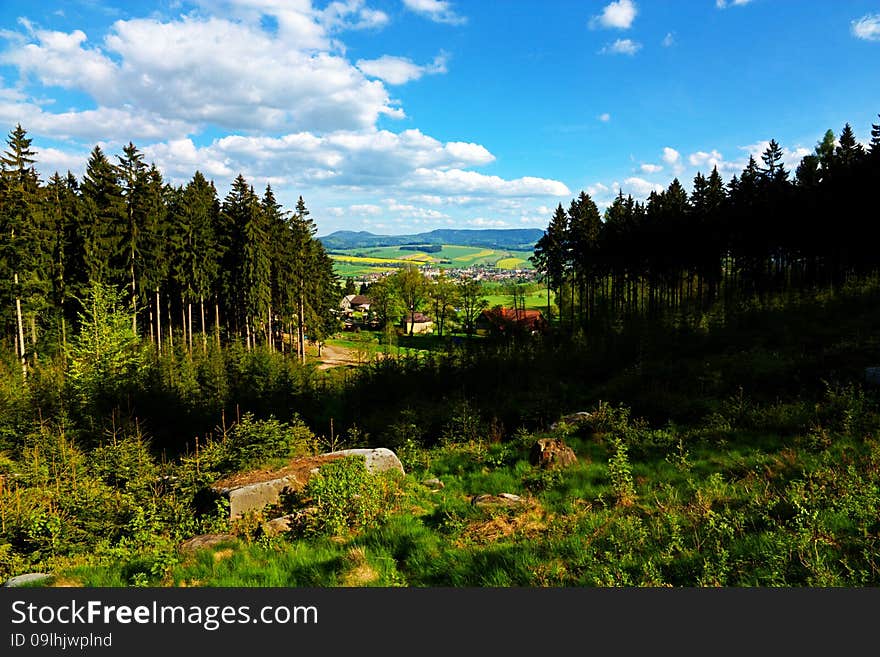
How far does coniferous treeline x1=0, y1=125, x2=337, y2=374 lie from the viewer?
28.3 meters

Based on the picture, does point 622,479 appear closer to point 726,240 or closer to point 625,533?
point 625,533

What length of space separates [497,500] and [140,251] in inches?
1444

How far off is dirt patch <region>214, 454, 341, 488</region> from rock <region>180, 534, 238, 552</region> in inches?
64.6

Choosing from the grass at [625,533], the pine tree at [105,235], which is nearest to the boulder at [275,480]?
the grass at [625,533]

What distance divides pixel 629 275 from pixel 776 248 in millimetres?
12832

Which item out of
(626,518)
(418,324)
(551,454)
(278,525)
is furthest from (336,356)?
(626,518)

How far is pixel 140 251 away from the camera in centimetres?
3419

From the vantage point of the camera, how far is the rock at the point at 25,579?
20.7 feet

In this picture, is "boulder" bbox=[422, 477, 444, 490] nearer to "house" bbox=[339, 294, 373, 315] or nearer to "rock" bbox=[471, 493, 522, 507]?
"rock" bbox=[471, 493, 522, 507]

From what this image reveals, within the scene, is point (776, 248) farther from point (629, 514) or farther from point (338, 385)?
point (629, 514)

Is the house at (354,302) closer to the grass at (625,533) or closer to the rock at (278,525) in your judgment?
the rock at (278,525)

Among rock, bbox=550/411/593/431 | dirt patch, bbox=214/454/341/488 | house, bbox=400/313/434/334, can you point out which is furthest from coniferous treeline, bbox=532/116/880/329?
house, bbox=400/313/434/334

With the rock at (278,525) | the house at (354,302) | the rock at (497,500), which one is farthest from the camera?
the house at (354,302)

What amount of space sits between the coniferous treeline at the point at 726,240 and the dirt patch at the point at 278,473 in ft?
87.2
